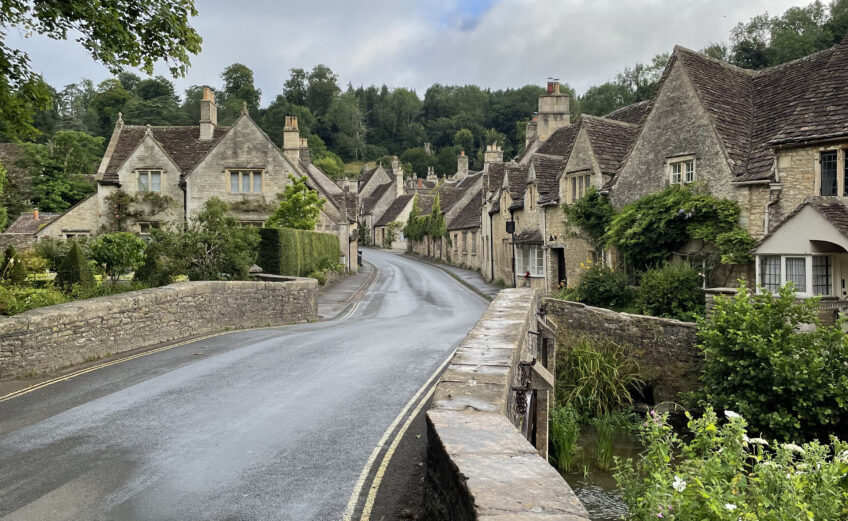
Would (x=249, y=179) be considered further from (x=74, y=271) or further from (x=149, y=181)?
(x=74, y=271)

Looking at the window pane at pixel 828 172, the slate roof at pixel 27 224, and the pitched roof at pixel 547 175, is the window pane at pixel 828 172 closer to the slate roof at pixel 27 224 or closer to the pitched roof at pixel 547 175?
the pitched roof at pixel 547 175

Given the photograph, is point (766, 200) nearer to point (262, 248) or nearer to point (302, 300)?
point (302, 300)

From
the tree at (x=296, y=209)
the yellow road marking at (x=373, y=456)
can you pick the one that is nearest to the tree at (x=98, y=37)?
the yellow road marking at (x=373, y=456)

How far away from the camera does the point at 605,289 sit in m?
23.7

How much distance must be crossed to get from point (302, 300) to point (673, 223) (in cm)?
1354

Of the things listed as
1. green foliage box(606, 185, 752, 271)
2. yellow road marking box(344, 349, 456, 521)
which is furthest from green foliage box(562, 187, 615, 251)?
yellow road marking box(344, 349, 456, 521)

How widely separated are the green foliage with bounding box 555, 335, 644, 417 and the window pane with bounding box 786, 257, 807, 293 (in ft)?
16.3

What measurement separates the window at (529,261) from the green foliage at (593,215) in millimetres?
5817

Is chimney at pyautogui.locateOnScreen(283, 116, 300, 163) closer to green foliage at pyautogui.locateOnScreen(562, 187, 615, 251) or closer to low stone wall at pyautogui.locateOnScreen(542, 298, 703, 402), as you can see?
green foliage at pyautogui.locateOnScreen(562, 187, 615, 251)

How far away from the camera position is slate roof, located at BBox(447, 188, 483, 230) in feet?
169

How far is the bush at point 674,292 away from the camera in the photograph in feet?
66.6

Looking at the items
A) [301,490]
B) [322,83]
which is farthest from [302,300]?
[322,83]

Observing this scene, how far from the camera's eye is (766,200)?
19234 mm

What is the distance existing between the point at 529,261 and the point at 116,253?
2184 cm
